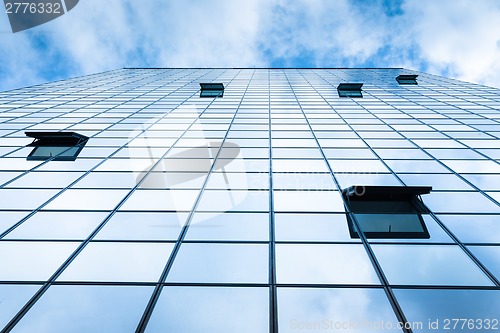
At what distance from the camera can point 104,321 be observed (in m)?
5.75

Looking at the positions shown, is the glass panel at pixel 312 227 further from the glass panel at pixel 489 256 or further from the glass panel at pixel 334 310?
the glass panel at pixel 489 256

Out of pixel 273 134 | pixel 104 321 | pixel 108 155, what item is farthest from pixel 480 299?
pixel 108 155

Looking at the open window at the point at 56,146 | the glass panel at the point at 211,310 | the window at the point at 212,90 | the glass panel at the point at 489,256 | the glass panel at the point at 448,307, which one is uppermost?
the open window at the point at 56,146

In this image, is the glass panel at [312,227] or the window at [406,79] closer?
the glass panel at [312,227]

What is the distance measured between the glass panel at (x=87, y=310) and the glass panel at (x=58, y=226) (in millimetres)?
2039

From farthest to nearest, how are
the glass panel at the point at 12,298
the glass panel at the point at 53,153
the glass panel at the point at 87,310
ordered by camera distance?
1. the glass panel at the point at 53,153
2. the glass panel at the point at 12,298
3. the glass panel at the point at 87,310

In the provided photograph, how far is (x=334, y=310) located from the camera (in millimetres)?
6020

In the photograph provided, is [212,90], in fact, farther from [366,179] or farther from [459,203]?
[459,203]

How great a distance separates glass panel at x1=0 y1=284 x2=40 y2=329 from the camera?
19.3 feet

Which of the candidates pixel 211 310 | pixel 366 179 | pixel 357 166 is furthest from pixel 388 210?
pixel 211 310

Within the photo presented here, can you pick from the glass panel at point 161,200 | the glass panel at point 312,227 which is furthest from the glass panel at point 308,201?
the glass panel at point 161,200

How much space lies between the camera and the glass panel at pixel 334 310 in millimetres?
5691

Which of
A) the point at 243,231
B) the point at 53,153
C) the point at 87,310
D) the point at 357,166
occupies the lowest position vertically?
the point at 357,166

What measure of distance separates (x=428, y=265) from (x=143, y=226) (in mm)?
6730
